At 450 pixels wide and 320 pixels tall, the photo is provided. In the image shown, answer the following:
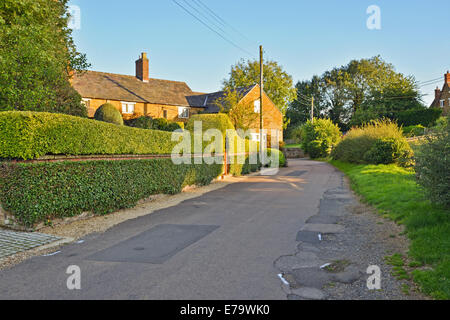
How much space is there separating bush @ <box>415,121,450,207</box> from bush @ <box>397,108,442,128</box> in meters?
44.8

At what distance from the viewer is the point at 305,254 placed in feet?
20.2

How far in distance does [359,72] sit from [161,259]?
76493 millimetres

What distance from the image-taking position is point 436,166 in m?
7.13

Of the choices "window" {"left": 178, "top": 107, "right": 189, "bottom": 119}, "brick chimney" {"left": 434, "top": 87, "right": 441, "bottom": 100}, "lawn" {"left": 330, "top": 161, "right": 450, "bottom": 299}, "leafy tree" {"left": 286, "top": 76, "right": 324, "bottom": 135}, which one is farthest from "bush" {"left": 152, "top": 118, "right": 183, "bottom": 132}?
"brick chimney" {"left": 434, "top": 87, "right": 441, "bottom": 100}

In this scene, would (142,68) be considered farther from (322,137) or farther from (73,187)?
(73,187)

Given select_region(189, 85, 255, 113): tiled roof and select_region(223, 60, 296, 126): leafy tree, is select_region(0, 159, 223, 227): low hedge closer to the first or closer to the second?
select_region(189, 85, 255, 113): tiled roof

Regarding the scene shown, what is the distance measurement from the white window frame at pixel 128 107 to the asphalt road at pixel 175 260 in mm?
28829

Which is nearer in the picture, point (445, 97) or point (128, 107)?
point (128, 107)

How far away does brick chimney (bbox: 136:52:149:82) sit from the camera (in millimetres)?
40938

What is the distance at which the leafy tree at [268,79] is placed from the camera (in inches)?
2329

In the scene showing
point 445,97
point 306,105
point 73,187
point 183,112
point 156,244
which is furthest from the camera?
point 306,105

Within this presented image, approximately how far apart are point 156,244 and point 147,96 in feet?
112

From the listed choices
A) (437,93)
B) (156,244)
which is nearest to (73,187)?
(156,244)
